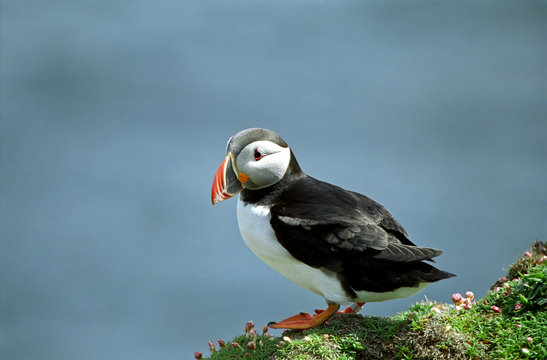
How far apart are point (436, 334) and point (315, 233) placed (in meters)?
0.88

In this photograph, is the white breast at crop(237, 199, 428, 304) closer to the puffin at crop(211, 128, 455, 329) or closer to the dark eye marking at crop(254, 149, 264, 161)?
the puffin at crop(211, 128, 455, 329)

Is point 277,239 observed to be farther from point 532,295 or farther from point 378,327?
point 532,295

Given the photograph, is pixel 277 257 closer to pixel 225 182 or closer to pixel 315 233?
pixel 315 233

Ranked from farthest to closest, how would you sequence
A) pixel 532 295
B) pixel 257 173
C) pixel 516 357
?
1. pixel 257 173
2. pixel 532 295
3. pixel 516 357

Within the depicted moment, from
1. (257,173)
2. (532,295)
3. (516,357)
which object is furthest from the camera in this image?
(257,173)

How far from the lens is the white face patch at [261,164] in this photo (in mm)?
4059

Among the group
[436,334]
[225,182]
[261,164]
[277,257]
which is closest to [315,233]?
[277,257]

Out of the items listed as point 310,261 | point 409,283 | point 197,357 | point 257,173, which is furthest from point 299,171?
point 197,357

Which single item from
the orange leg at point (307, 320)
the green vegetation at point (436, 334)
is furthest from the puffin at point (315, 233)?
the green vegetation at point (436, 334)

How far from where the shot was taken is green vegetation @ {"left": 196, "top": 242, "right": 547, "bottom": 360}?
357 centimetres

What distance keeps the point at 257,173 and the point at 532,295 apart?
5.90 feet

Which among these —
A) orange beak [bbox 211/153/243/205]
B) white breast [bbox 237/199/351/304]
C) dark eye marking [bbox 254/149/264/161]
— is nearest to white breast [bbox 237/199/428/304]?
white breast [bbox 237/199/351/304]

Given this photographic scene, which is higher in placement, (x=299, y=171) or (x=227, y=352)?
(x=299, y=171)

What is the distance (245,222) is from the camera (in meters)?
4.09
